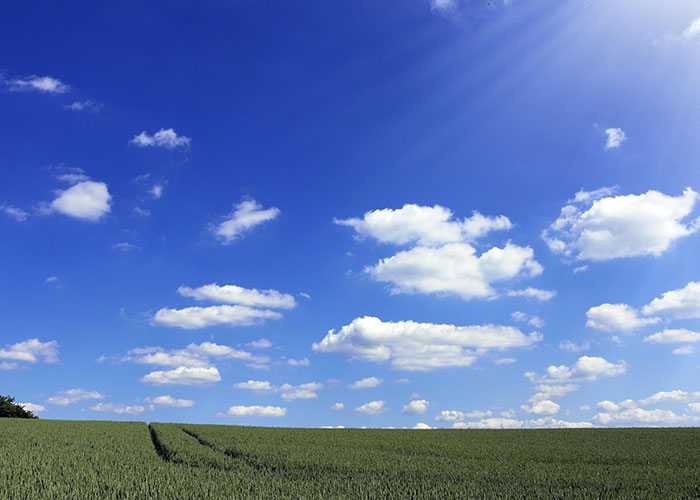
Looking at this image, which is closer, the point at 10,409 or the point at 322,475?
the point at 322,475

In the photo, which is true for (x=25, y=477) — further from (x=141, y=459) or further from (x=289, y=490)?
(x=289, y=490)

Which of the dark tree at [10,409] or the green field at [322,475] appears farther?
the dark tree at [10,409]

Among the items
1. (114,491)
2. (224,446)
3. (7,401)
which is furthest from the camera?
(7,401)

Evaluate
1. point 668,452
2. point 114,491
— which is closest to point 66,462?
point 114,491

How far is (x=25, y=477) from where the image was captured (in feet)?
46.2

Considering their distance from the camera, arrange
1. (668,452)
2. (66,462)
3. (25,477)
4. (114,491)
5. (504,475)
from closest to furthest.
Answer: (114,491) → (25,477) → (504,475) → (66,462) → (668,452)

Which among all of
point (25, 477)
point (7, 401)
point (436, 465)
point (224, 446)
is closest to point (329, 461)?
point (436, 465)

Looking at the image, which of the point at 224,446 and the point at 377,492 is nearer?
the point at 377,492

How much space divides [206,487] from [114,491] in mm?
2225

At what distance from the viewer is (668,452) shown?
84.5 ft

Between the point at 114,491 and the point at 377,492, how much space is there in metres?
6.40

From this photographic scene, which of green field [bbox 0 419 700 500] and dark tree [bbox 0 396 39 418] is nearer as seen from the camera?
green field [bbox 0 419 700 500]

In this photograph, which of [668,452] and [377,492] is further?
[668,452]

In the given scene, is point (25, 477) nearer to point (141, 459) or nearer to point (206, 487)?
point (141, 459)
